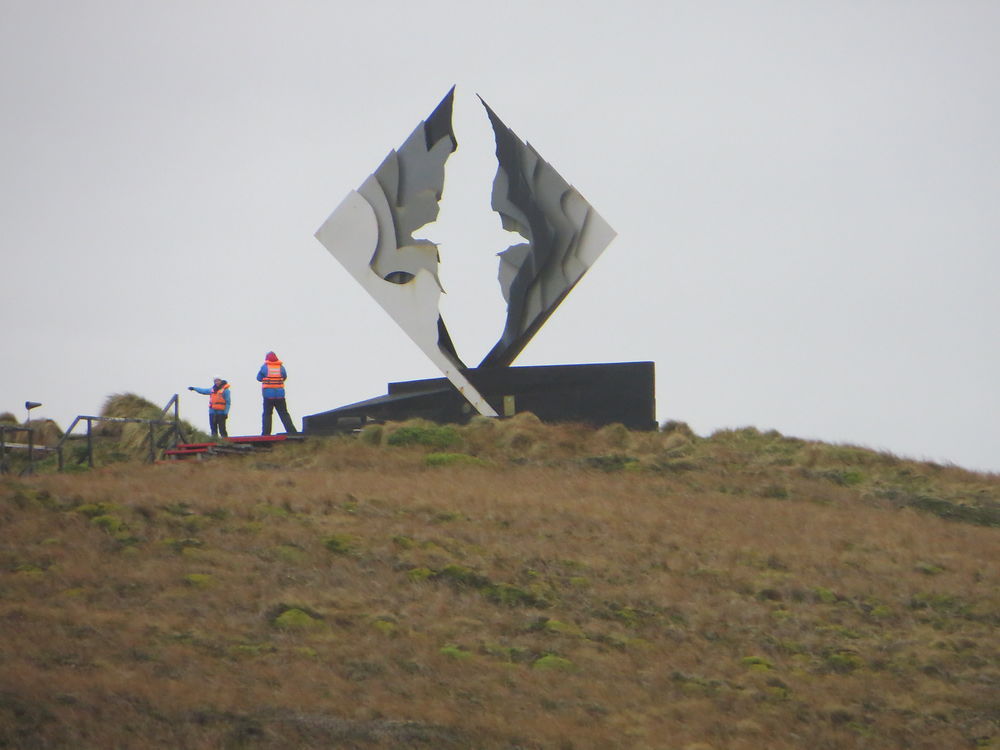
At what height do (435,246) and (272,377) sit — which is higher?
(435,246)

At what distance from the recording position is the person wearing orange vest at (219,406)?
81.1ft

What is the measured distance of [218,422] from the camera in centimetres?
2480

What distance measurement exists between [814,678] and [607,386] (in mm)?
12274

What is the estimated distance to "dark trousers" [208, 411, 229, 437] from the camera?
81.3ft

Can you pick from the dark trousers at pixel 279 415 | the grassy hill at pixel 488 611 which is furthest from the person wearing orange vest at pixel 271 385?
the grassy hill at pixel 488 611

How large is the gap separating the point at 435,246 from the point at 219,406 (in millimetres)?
4409

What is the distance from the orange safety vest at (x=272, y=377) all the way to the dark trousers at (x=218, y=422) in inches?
40.1

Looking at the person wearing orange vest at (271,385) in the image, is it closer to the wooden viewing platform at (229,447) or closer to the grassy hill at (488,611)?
the wooden viewing platform at (229,447)

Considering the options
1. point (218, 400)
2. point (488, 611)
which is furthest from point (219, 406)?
point (488, 611)

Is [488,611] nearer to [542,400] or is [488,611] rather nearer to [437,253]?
[542,400]

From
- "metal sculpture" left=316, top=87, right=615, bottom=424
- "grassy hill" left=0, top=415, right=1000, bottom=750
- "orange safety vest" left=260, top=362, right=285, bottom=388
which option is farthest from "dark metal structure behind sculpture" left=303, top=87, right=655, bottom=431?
"grassy hill" left=0, top=415, right=1000, bottom=750

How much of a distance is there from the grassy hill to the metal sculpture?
4.05 m

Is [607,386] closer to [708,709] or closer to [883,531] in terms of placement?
[883,531]

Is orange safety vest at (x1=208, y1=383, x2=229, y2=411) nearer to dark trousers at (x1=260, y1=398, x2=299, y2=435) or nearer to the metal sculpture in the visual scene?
dark trousers at (x1=260, y1=398, x2=299, y2=435)
